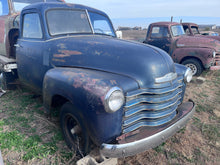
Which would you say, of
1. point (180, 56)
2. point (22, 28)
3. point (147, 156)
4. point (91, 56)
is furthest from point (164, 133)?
point (180, 56)

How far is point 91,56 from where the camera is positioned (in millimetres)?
2527

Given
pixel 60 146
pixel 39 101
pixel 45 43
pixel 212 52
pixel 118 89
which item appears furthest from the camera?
pixel 212 52

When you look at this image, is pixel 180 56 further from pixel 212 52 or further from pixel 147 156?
pixel 147 156

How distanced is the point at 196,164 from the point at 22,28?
3887mm

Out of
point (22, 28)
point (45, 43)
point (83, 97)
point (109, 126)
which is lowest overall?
point (109, 126)

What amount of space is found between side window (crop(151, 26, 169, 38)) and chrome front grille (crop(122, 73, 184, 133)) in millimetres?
5134

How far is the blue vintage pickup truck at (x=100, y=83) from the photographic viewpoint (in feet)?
6.32

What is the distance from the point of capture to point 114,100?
6.09ft

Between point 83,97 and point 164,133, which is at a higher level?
point 83,97

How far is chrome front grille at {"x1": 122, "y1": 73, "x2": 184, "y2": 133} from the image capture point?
204 centimetres

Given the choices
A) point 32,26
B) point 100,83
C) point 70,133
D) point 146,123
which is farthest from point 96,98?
point 32,26

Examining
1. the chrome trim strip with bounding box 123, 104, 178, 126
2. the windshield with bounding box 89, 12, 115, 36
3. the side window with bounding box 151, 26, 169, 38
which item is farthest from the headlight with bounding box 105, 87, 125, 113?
the side window with bounding box 151, 26, 169, 38

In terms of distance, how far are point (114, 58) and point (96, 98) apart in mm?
752

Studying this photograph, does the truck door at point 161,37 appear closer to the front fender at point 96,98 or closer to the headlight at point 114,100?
the front fender at point 96,98
